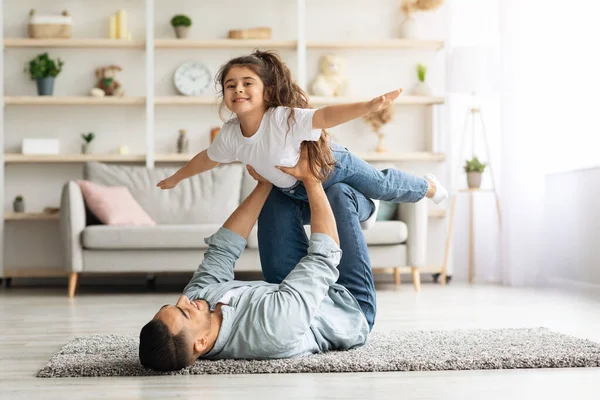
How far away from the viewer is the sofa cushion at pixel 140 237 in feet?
15.0

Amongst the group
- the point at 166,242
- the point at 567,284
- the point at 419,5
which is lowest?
the point at 567,284

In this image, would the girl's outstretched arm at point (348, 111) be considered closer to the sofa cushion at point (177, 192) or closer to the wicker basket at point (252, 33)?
the sofa cushion at point (177, 192)

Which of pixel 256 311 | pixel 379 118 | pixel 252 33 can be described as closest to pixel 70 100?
A: pixel 252 33

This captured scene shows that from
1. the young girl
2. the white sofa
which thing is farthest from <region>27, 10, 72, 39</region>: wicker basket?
the young girl

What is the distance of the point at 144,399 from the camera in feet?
5.98

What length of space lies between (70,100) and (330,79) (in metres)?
1.86

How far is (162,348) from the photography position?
6.51ft

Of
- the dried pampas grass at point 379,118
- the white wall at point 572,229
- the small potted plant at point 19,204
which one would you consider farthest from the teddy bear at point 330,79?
the small potted plant at point 19,204

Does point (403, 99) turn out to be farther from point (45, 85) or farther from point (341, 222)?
point (341, 222)

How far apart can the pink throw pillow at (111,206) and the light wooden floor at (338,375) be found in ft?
1.54

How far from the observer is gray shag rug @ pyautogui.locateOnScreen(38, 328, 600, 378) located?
2137 millimetres

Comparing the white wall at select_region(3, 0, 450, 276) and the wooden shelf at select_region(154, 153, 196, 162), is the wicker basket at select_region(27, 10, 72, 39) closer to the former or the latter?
the white wall at select_region(3, 0, 450, 276)

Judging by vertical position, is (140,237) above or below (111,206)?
below

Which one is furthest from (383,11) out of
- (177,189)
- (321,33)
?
(177,189)
